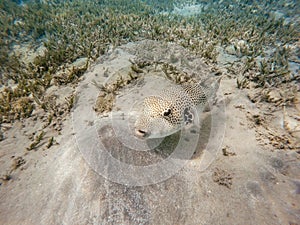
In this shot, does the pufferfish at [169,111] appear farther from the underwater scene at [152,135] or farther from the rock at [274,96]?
the rock at [274,96]

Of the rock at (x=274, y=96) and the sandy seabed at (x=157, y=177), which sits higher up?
the rock at (x=274, y=96)

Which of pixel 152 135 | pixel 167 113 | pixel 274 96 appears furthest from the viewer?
pixel 274 96

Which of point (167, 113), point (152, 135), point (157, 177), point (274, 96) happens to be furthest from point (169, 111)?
point (274, 96)

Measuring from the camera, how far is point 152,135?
9.30 ft

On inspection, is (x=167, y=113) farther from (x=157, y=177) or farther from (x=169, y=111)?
(x=157, y=177)

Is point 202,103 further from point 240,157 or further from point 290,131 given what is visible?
point 290,131

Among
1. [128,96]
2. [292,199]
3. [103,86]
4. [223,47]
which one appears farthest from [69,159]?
[223,47]

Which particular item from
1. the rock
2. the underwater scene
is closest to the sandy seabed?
the underwater scene

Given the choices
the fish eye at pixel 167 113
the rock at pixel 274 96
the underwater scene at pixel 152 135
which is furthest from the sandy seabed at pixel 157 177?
the fish eye at pixel 167 113

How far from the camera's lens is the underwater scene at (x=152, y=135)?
103 inches

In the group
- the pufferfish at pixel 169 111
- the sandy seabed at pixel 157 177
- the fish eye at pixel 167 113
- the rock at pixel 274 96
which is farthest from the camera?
the rock at pixel 274 96

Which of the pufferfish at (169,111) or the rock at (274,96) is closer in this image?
the pufferfish at (169,111)

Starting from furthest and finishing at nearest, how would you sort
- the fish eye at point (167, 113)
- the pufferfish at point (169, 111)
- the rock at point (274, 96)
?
the rock at point (274, 96), the fish eye at point (167, 113), the pufferfish at point (169, 111)

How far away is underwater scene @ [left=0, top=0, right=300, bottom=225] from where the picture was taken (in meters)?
2.62
